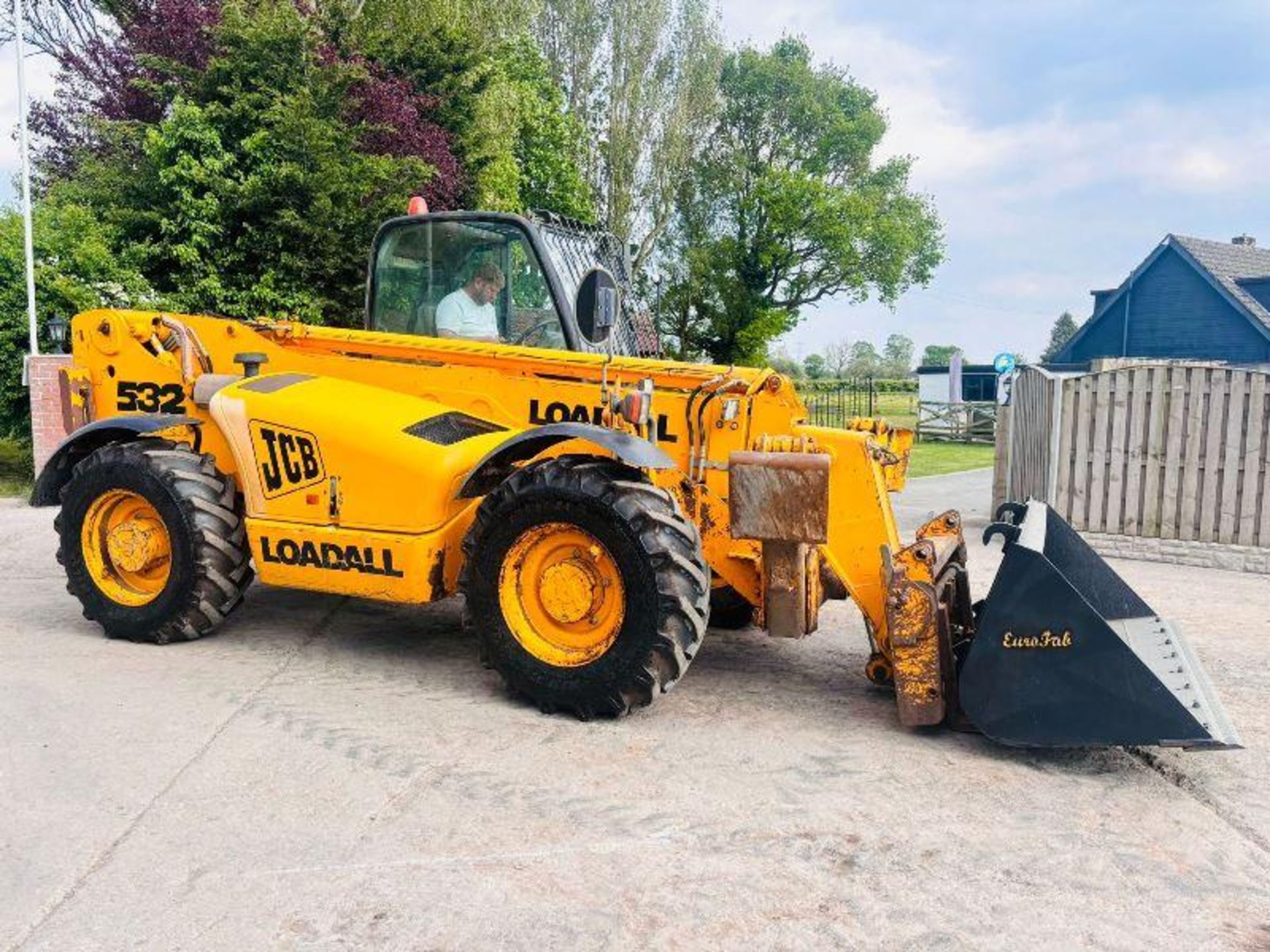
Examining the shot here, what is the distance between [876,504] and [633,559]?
43.6 inches

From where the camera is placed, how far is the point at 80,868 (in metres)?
3.12

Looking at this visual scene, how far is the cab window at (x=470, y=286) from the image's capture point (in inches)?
221

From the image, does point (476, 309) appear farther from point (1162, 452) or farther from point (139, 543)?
point (1162, 452)

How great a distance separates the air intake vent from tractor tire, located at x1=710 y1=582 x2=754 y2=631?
5.23 ft

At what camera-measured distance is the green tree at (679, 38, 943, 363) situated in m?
39.0

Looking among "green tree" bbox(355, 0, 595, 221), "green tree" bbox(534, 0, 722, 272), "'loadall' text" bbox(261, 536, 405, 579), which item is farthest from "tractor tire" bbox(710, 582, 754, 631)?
A: "green tree" bbox(534, 0, 722, 272)

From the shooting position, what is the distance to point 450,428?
16.7 feet

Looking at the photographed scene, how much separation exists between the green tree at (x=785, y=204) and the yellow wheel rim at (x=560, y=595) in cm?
3299

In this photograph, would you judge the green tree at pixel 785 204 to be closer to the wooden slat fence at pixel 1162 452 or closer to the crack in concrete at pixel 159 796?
the wooden slat fence at pixel 1162 452

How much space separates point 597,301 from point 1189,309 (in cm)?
3008

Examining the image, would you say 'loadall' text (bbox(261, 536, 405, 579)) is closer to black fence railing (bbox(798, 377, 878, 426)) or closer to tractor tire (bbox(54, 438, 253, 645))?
tractor tire (bbox(54, 438, 253, 645))

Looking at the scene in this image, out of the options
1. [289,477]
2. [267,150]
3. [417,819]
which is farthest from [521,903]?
[267,150]

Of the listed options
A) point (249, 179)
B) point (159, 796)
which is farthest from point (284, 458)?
point (249, 179)

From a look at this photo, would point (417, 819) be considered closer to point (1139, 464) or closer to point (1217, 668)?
point (1217, 668)
